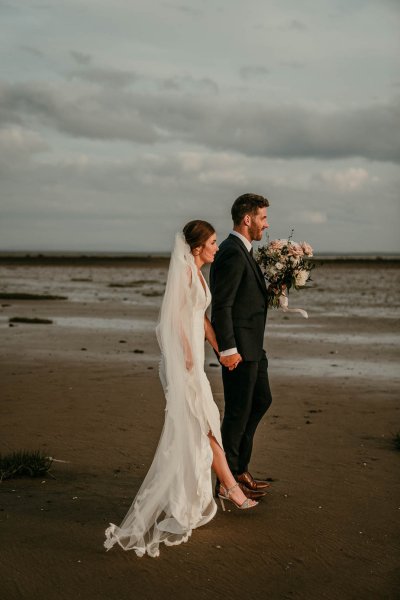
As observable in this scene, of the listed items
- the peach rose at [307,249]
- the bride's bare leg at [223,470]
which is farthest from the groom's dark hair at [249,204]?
the bride's bare leg at [223,470]

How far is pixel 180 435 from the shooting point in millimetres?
5738

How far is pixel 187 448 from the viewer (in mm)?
5742

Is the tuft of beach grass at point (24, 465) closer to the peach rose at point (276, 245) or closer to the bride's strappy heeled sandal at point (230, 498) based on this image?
the bride's strappy heeled sandal at point (230, 498)

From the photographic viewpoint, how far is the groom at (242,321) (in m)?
6.46

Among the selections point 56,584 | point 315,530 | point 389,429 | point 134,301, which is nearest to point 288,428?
point 389,429

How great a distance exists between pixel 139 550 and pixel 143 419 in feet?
13.9

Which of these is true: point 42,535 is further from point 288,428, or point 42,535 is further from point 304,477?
point 288,428

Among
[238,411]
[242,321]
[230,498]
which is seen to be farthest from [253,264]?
[230,498]

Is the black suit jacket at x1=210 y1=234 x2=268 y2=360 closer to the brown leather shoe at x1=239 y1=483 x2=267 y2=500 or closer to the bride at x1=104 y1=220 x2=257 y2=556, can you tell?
the bride at x1=104 y1=220 x2=257 y2=556

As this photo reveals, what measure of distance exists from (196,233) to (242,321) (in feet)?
2.93

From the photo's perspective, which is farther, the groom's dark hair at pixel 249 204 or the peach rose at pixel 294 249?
the peach rose at pixel 294 249

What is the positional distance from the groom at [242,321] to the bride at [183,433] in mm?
315

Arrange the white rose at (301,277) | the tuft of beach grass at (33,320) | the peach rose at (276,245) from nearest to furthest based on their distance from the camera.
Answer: the white rose at (301,277) < the peach rose at (276,245) < the tuft of beach grass at (33,320)

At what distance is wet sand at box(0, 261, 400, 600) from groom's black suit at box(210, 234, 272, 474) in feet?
1.81
